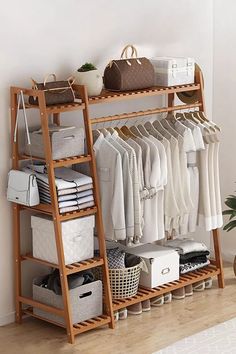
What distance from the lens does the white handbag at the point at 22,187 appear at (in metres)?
4.53

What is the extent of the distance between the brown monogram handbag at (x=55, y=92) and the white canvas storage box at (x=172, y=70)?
75 centimetres

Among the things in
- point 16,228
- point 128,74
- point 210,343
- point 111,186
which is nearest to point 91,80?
point 128,74

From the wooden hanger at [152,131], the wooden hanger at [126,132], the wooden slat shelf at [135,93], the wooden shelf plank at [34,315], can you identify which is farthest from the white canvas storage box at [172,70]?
the wooden shelf plank at [34,315]

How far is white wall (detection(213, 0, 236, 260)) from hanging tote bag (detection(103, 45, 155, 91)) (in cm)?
107

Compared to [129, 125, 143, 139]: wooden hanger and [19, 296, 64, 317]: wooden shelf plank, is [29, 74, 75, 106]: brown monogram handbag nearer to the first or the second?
[129, 125, 143, 139]: wooden hanger

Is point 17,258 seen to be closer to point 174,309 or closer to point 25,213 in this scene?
point 25,213

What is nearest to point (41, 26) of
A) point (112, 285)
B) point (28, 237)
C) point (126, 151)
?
point (126, 151)

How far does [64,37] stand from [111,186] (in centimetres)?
92

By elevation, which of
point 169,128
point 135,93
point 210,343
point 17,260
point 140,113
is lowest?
point 210,343

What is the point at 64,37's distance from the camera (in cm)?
488

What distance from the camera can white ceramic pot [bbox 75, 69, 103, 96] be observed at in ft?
15.4

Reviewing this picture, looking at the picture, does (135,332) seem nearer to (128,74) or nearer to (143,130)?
(143,130)

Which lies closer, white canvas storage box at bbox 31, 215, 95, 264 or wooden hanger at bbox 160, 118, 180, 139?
white canvas storage box at bbox 31, 215, 95, 264

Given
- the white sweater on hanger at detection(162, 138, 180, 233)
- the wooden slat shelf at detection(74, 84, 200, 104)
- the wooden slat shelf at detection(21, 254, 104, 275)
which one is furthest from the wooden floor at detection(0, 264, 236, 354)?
the wooden slat shelf at detection(74, 84, 200, 104)
